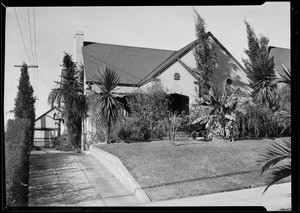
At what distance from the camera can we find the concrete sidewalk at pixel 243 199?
7009 mm

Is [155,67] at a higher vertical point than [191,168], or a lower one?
higher

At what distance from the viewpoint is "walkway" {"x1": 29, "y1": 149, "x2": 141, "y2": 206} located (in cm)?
766

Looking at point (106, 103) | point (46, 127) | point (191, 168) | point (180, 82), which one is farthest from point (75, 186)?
point (46, 127)

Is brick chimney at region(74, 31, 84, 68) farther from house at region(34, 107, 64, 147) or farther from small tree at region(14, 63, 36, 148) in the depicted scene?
house at region(34, 107, 64, 147)

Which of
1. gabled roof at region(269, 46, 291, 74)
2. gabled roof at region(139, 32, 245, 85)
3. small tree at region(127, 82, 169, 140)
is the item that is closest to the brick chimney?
gabled roof at region(139, 32, 245, 85)

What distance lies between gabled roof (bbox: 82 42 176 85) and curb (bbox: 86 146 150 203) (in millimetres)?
9240

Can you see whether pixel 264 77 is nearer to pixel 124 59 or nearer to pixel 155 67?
pixel 155 67

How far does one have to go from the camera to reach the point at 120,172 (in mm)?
10000

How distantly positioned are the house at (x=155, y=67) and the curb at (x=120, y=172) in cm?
702

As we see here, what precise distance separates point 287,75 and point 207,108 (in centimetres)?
1177

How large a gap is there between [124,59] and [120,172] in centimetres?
1553

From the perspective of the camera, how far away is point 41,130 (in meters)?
35.6

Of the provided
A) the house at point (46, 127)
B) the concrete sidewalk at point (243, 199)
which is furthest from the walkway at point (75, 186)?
the house at point (46, 127)
